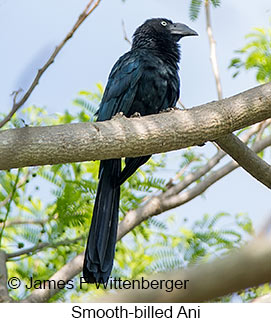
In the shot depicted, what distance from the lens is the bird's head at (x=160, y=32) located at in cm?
455

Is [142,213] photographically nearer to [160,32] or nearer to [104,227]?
[104,227]

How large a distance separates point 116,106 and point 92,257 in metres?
1.16

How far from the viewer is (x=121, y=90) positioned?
3.97m

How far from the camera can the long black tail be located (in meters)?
3.47

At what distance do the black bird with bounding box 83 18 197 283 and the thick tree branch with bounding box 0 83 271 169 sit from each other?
1114 mm

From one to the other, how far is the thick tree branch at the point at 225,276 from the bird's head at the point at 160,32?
3.90 meters

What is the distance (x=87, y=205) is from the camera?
3896 millimetres

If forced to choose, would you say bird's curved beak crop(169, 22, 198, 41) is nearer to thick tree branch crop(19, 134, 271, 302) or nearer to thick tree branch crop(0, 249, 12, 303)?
thick tree branch crop(19, 134, 271, 302)

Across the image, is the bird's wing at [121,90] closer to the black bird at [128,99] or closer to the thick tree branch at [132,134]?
the black bird at [128,99]

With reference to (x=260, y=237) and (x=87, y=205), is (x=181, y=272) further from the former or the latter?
(x=87, y=205)

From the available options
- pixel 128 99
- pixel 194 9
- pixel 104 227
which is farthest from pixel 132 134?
pixel 194 9

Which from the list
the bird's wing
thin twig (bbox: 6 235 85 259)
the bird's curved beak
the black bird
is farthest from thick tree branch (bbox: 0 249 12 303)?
the bird's curved beak

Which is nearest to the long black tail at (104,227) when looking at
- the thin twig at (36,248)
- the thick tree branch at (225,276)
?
the thin twig at (36,248)

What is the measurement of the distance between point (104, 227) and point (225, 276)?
2927 mm
